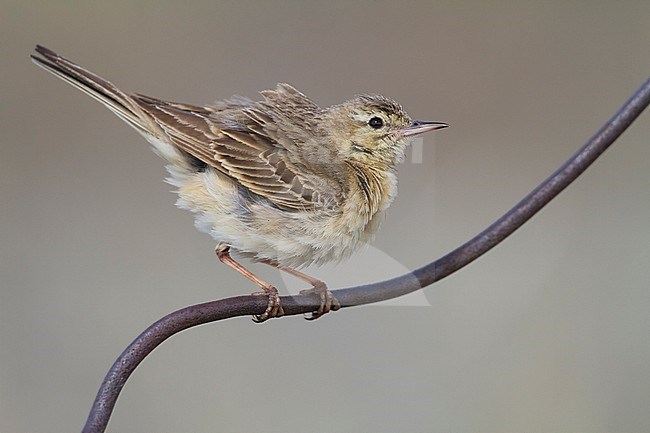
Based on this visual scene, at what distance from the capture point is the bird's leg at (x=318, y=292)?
0.90 m

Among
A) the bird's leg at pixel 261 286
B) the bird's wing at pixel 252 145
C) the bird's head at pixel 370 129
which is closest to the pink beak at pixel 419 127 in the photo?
the bird's head at pixel 370 129

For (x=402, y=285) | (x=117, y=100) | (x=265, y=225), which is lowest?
(x=402, y=285)

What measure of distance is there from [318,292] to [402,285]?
5.7 inches

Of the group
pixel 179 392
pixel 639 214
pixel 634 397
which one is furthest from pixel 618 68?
pixel 179 392

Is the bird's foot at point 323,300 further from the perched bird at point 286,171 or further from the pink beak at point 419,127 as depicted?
the pink beak at point 419,127

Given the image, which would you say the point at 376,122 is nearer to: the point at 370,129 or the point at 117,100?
the point at 370,129

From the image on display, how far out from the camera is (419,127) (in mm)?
960

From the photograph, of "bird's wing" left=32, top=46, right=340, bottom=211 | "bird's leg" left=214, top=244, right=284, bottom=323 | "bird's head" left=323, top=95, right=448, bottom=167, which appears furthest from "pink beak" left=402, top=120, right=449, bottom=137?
"bird's leg" left=214, top=244, right=284, bottom=323

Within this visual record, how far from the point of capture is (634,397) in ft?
6.28

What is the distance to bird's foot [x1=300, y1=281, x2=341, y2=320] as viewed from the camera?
886 millimetres

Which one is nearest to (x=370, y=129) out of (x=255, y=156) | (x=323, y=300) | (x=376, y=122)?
(x=376, y=122)

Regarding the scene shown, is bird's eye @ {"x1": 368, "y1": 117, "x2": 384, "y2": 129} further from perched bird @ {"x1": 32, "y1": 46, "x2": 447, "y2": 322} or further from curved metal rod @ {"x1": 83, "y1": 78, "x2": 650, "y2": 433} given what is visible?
curved metal rod @ {"x1": 83, "y1": 78, "x2": 650, "y2": 433}

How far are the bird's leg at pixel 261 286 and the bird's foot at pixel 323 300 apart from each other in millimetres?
38

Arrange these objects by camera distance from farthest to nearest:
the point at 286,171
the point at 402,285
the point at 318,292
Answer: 1. the point at 286,171
2. the point at 318,292
3. the point at 402,285
